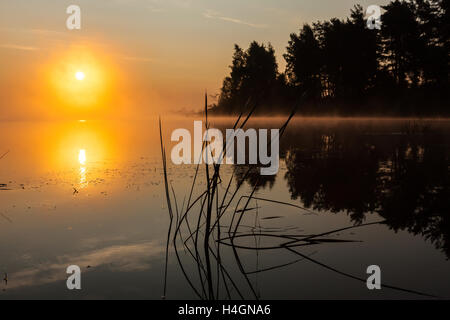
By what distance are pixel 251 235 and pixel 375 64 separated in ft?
141

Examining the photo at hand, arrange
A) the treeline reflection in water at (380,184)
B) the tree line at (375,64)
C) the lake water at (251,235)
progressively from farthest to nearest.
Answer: the tree line at (375,64) < the treeline reflection in water at (380,184) < the lake water at (251,235)

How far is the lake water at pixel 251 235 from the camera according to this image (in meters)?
4.25

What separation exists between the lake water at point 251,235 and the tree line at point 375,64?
89.9 ft

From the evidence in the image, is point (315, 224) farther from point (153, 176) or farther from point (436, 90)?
point (436, 90)

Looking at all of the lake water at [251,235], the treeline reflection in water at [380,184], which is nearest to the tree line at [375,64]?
the treeline reflection in water at [380,184]

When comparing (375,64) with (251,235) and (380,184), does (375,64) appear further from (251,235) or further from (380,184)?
(251,235)

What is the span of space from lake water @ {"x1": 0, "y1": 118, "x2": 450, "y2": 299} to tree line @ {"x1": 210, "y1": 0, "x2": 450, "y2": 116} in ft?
89.9

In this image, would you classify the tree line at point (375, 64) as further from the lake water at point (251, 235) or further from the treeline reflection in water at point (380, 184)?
the lake water at point (251, 235)

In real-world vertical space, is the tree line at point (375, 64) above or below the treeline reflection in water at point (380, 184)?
above

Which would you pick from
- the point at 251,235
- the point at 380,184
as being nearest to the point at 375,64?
the point at 380,184

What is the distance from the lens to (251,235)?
5.74 meters
